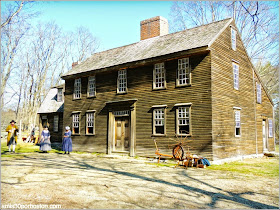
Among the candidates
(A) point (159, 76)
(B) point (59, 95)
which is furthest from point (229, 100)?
(B) point (59, 95)

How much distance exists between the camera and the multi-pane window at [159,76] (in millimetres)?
15453

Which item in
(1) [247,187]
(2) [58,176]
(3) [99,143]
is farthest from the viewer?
(3) [99,143]

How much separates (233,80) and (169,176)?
29.4 ft

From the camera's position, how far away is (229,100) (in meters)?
15.1

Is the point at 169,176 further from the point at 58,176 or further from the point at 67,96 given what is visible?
the point at 67,96

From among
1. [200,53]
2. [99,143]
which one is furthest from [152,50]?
[99,143]

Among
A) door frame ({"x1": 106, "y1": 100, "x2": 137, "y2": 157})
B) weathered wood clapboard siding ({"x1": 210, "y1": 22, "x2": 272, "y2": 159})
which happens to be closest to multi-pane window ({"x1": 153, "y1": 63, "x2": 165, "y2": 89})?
door frame ({"x1": 106, "y1": 100, "x2": 137, "y2": 157})

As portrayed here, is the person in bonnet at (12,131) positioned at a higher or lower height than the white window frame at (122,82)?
lower

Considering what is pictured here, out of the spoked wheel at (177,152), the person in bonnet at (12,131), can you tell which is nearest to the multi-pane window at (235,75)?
the spoked wheel at (177,152)

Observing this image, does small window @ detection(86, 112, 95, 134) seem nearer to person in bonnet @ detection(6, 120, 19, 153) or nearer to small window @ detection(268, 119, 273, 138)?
person in bonnet @ detection(6, 120, 19, 153)

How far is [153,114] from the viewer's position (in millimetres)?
15320

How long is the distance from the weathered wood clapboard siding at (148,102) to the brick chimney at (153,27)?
4520 mm

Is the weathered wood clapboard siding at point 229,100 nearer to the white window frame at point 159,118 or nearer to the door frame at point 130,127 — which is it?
the white window frame at point 159,118

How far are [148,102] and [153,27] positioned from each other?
23.6ft
